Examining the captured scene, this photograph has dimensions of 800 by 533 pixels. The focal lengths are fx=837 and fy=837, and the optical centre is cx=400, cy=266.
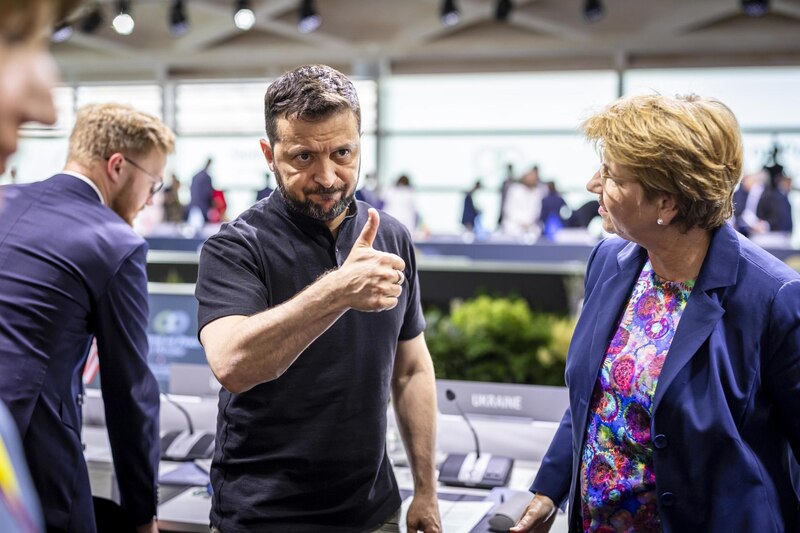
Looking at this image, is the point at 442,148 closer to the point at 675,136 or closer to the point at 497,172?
the point at 497,172

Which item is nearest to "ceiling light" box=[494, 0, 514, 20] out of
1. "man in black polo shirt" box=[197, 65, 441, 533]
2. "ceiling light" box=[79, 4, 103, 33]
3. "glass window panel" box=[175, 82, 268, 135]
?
"glass window panel" box=[175, 82, 268, 135]

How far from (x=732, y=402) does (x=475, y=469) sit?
1100 millimetres

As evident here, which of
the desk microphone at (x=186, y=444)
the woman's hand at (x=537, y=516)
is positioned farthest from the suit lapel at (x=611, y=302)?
the desk microphone at (x=186, y=444)

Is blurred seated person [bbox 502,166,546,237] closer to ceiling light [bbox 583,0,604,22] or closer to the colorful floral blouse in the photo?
ceiling light [bbox 583,0,604,22]

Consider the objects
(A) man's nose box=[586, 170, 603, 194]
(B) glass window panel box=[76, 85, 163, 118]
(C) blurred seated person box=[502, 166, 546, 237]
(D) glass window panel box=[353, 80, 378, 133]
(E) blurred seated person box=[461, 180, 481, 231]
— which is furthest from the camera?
(B) glass window panel box=[76, 85, 163, 118]

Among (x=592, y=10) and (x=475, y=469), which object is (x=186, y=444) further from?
(x=592, y=10)

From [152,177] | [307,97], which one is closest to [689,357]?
[307,97]

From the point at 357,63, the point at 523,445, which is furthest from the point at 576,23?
the point at 523,445

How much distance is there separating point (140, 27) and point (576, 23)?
832 centimetres

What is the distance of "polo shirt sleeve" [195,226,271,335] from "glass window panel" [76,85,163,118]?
52.3 ft

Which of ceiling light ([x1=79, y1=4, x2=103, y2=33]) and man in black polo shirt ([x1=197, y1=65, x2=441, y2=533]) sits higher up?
ceiling light ([x1=79, y1=4, x2=103, y2=33])

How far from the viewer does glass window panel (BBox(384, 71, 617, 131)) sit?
14688 mm

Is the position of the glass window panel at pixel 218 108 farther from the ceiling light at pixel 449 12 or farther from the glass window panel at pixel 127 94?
the ceiling light at pixel 449 12

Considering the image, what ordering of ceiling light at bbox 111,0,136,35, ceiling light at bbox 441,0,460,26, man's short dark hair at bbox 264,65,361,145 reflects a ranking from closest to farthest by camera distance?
man's short dark hair at bbox 264,65,361,145
ceiling light at bbox 111,0,136,35
ceiling light at bbox 441,0,460,26
